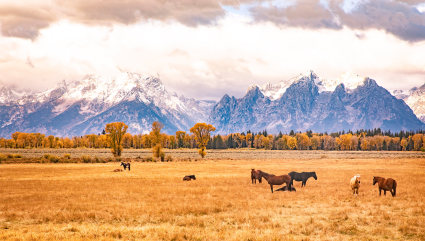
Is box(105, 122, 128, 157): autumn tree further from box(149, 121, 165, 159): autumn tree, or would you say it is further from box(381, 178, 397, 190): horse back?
box(381, 178, 397, 190): horse back

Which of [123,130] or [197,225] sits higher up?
[123,130]

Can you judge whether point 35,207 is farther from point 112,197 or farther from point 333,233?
point 333,233

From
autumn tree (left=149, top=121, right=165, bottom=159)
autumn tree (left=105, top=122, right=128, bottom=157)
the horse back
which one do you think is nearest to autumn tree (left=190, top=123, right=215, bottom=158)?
autumn tree (left=149, top=121, right=165, bottom=159)

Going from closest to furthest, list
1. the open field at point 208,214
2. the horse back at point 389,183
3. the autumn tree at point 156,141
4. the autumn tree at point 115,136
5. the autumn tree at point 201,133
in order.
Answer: the open field at point 208,214
the horse back at point 389,183
the autumn tree at point 156,141
the autumn tree at point 115,136
the autumn tree at point 201,133

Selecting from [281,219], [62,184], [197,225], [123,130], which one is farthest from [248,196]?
[123,130]

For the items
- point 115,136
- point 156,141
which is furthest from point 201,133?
point 115,136

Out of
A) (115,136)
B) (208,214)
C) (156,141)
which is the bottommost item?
(208,214)

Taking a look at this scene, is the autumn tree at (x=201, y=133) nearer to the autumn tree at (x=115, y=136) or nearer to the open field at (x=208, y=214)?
the autumn tree at (x=115, y=136)

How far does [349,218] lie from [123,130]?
311 feet

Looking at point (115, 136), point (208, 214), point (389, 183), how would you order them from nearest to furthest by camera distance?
point (208, 214), point (389, 183), point (115, 136)

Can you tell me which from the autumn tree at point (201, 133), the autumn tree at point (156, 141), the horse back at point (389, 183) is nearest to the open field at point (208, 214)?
the horse back at point (389, 183)

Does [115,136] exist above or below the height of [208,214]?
above

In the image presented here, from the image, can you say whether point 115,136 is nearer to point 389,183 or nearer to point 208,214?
point 208,214

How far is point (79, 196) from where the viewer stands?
2797 centimetres
